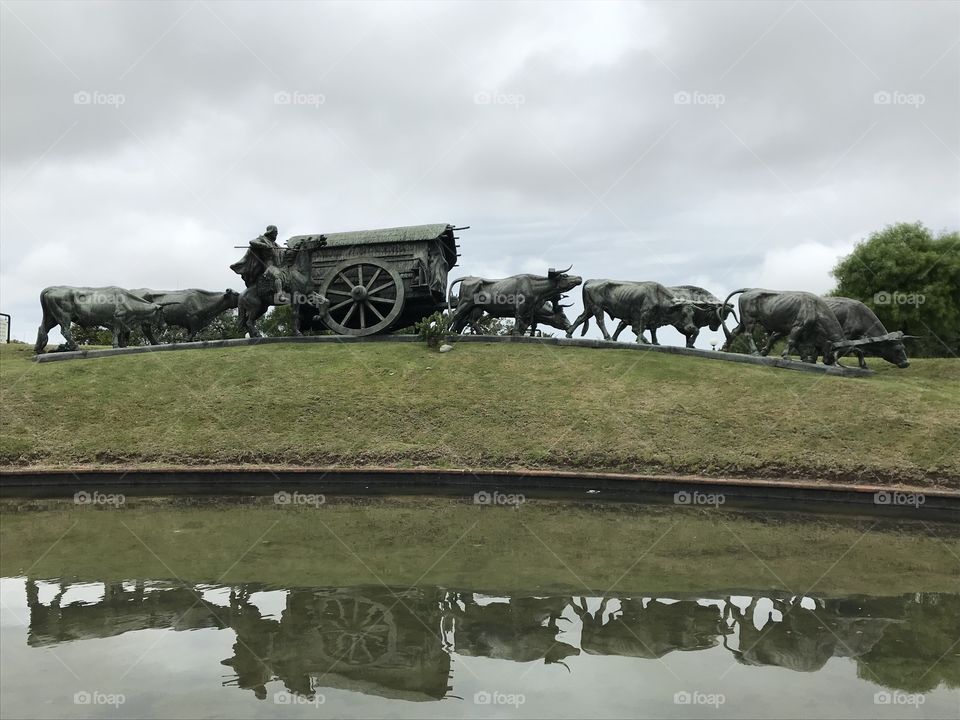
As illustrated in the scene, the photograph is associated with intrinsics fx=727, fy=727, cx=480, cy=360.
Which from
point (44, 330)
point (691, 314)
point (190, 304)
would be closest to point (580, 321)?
point (691, 314)

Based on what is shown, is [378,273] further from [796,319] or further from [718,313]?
[796,319]

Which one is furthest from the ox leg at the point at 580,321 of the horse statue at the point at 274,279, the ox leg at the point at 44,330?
the ox leg at the point at 44,330

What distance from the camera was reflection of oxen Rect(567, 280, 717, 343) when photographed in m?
19.5

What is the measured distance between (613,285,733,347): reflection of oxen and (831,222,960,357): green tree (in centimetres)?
1533

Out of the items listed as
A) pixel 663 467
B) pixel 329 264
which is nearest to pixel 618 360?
pixel 663 467

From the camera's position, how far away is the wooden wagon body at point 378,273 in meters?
20.5

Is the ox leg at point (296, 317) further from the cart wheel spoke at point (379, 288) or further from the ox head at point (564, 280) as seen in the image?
the ox head at point (564, 280)

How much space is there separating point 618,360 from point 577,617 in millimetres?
12829

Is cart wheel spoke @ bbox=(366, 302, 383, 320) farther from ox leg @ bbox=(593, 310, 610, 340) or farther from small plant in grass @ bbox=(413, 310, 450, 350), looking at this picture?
ox leg @ bbox=(593, 310, 610, 340)

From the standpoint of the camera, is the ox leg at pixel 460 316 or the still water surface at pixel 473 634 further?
the ox leg at pixel 460 316

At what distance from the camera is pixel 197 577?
6.82 metres

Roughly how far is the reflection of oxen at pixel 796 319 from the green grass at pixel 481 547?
8.29 metres

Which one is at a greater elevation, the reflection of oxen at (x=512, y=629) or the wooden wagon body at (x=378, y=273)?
the wooden wagon body at (x=378, y=273)

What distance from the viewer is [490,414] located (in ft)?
50.0
